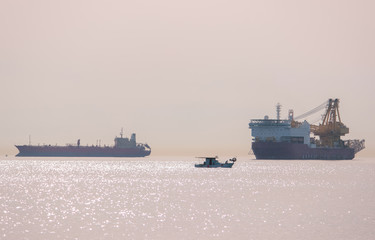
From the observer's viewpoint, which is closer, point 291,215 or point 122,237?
point 122,237

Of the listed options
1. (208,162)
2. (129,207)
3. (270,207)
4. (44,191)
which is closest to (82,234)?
(129,207)

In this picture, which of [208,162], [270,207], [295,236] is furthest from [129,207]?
[208,162]

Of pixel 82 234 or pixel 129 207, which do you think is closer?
pixel 82 234

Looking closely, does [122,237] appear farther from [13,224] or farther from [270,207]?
[270,207]

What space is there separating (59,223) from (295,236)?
51.3 feet

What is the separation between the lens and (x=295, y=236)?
1570 inches

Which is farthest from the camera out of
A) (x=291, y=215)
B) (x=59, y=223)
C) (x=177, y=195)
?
(x=177, y=195)

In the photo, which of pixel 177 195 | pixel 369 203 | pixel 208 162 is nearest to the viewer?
pixel 369 203

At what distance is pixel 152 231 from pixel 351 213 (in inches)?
712

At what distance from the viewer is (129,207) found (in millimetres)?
56531

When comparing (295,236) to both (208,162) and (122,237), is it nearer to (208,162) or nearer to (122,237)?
(122,237)

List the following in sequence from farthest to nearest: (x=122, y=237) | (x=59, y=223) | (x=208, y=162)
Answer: (x=208, y=162) < (x=59, y=223) < (x=122, y=237)

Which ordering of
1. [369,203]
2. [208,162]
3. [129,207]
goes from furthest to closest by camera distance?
1. [208,162]
2. [369,203]
3. [129,207]

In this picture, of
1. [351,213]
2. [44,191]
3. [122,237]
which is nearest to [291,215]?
[351,213]
